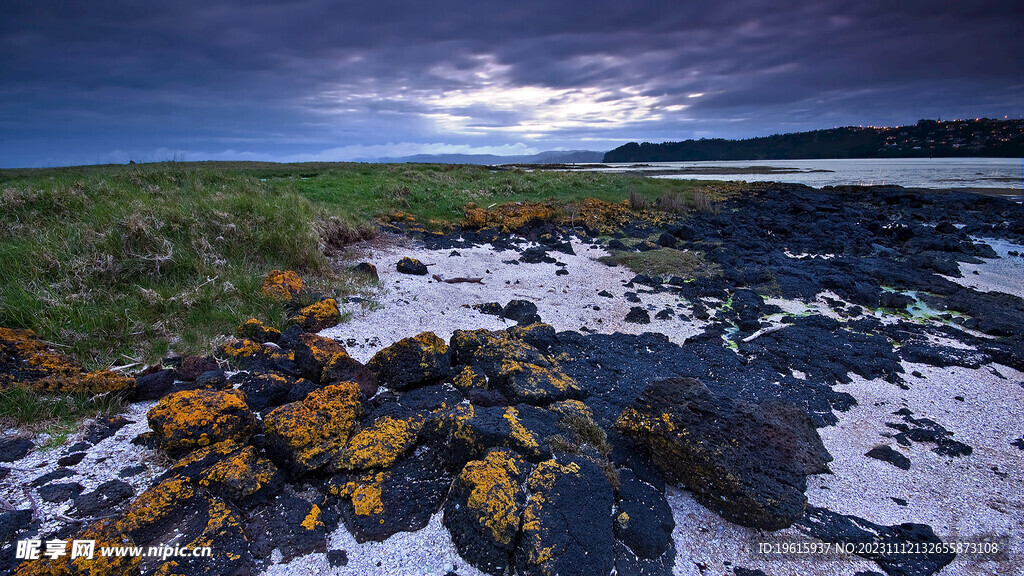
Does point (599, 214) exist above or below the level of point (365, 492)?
above

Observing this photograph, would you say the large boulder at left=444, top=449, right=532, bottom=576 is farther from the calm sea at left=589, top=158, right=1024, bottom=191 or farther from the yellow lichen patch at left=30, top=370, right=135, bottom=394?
the calm sea at left=589, top=158, right=1024, bottom=191

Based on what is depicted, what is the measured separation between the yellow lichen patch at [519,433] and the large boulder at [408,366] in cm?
94

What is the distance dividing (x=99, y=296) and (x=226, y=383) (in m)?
2.43

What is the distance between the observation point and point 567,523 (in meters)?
2.40

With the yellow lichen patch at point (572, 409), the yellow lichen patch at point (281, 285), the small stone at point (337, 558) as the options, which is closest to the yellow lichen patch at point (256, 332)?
the yellow lichen patch at point (281, 285)

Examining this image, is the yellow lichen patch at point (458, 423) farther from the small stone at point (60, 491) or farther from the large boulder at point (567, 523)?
the small stone at point (60, 491)

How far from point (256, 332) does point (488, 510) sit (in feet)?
10.6

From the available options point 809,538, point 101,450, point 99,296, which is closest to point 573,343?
point 809,538

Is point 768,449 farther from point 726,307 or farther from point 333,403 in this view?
point 726,307

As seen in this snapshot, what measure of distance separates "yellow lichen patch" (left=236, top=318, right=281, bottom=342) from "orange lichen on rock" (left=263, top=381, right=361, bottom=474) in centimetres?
155

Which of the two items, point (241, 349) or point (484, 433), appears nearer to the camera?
point (484, 433)

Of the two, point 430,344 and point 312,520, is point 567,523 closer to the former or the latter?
point 312,520

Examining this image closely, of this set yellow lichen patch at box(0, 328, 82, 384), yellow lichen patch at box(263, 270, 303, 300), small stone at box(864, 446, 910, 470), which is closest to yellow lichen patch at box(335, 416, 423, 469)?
yellow lichen patch at box(0, 328, 82, 384)

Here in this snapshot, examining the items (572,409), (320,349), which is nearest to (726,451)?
(572,409)
